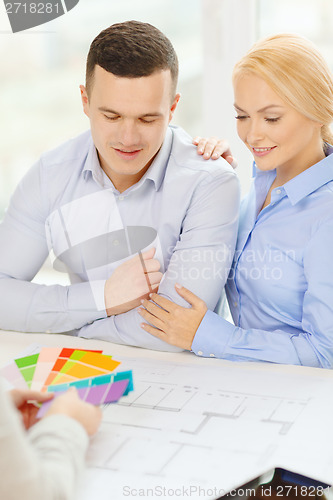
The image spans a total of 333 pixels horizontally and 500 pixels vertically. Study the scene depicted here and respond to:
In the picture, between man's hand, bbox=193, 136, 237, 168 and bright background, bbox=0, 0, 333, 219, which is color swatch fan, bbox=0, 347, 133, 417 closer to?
man's hand, bbox=193, 136, 237, 168

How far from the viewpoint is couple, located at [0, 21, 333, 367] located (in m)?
1.36

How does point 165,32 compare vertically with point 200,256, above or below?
above

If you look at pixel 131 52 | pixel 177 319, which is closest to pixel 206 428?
pixel 177 319

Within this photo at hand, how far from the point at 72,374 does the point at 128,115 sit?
1.96 feet

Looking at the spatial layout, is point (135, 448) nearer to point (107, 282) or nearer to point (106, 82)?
point (107, 282)

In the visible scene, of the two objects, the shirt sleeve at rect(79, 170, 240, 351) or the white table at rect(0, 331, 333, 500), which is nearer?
the white table at rect(0, 331, 333, 500)

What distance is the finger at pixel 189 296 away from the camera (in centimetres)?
141

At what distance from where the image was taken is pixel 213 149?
1628mm

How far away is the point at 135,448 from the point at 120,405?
0.15 meters

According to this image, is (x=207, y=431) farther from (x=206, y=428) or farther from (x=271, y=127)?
(x=271, y=127)

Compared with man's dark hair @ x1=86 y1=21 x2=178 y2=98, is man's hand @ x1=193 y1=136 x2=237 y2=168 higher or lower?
lower

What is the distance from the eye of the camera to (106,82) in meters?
1.45

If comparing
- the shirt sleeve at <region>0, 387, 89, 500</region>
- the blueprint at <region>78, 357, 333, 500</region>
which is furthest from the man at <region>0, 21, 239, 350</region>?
the shirt sleeve at <region>0, 387, 89, 500</region>

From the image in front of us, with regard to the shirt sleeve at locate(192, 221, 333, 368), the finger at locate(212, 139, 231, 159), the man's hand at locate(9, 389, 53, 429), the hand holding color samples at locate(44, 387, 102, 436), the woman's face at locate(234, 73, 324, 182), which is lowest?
the shirt sleeve at locate(192, 221, 333, 368)
